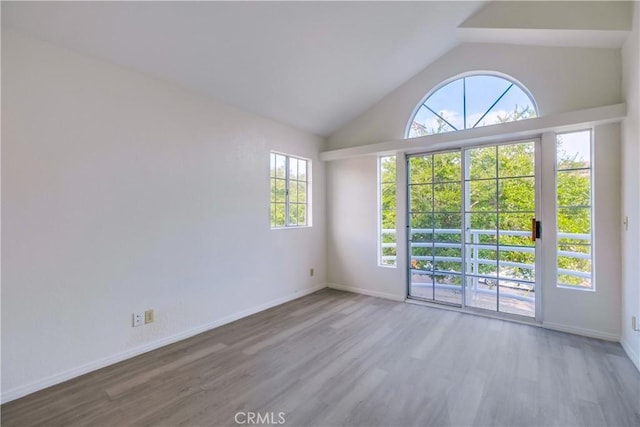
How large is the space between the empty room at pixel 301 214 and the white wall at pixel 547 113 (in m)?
0.02

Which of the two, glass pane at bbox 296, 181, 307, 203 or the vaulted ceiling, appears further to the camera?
glass pane at bbox 296, 181, 307, 203

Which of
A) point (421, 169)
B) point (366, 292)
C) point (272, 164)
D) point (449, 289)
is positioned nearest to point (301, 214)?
point (272, 164)

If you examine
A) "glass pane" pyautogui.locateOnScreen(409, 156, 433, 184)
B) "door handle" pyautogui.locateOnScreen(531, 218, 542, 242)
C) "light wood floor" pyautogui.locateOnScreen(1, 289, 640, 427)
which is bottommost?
"light wood floor" pyautogui.locateOnScreen(1, 289, 640, 427)

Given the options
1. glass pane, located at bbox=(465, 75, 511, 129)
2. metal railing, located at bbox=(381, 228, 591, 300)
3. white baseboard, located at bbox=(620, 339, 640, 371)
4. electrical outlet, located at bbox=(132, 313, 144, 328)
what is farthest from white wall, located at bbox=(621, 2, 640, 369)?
electrical outlet, located at bbox=(132, 313, 144, 328)

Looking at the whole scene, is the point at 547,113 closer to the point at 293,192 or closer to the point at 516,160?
the point at 516,160

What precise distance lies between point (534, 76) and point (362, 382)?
11.8 feet

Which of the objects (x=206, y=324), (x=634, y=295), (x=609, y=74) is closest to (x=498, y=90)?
(x=609, y=74)

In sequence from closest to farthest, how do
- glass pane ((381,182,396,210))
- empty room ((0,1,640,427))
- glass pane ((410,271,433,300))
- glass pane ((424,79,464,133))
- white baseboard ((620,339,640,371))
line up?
1. empty room ((0,1,640,427))
2. white baseboard ((620,339,640,371))
3. glass pane ((424,79,464,133))
4. glass pane ((410,271,433,300))
5. glass pane ((381,182,396,210))

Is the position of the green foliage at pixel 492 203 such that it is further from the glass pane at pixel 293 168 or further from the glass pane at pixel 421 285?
the glass pane at pixel 293 168

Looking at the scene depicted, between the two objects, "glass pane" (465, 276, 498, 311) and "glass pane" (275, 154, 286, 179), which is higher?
"glass pane" (275, 154, 286, 179)

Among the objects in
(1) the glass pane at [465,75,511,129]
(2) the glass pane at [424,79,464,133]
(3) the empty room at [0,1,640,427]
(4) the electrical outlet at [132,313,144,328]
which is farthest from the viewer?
(2) the glass pane at [424,79,464,133]

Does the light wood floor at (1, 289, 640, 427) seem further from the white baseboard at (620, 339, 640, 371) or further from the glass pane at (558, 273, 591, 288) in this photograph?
the glass pane at (558, 273, 591, 288)

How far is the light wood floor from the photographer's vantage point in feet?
6.08

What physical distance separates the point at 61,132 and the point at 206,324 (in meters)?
2.18
